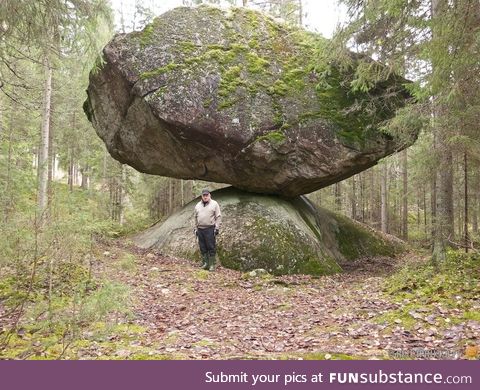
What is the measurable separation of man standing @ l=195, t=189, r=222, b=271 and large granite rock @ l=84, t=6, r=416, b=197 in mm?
1938

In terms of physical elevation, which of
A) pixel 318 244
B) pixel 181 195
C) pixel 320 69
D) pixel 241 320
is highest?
pixel 320 69

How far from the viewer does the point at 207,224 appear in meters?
9.63

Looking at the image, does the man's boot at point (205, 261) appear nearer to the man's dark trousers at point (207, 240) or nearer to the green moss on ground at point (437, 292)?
the man's dark trousers at point (207, 240)

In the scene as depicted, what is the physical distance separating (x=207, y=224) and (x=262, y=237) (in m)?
1.62

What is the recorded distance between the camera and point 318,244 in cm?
1123

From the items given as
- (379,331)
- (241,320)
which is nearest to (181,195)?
(241,320)

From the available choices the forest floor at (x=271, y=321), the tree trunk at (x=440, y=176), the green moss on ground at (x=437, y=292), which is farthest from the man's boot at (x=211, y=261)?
the tree trunk at (x=440, y=176)

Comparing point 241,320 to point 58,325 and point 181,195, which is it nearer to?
point 58,325

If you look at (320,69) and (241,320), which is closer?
(241,320)

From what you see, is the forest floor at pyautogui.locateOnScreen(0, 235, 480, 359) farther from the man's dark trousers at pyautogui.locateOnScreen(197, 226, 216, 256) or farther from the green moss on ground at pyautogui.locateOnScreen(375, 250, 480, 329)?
A: the man's dark trousers at pyautogui.locateOnScreen(197, 226, 216, 256)

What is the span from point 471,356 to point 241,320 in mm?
3105

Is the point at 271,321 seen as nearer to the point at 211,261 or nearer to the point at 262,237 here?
the point at 211,261

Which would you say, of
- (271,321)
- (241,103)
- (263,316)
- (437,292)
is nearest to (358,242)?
(241,103)

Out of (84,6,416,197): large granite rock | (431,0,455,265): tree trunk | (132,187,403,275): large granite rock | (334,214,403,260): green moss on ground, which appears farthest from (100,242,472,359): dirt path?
(334,214,403,260): green moss on ground
